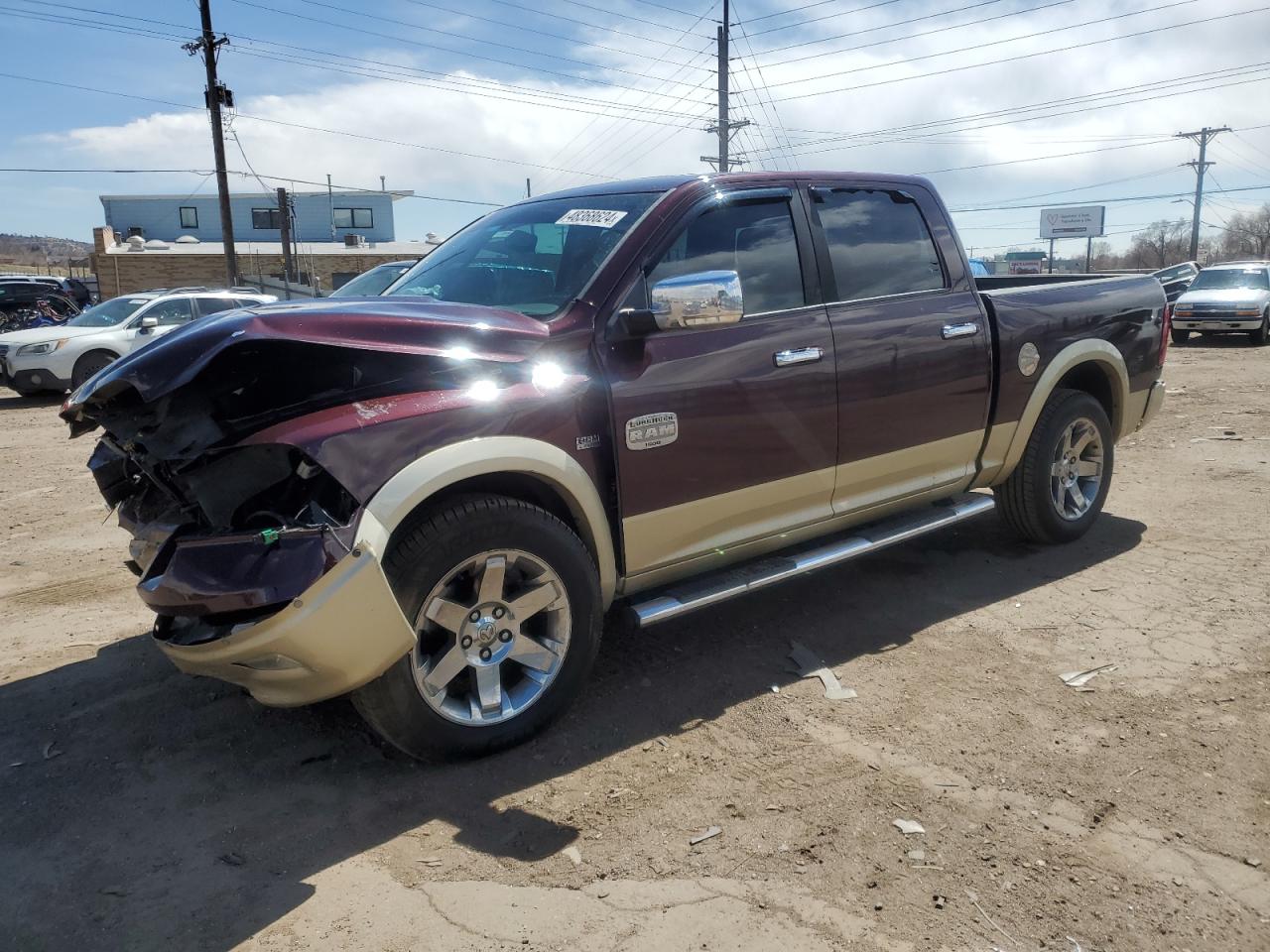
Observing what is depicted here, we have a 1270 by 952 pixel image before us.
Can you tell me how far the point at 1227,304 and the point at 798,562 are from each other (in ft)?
65.0

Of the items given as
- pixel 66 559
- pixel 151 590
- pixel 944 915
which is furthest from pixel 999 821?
pixel 66 559

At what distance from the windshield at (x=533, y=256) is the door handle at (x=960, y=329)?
5.48 feet

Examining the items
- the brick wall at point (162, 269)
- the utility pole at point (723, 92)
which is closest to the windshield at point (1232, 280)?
the utility pole at point (723, 92)

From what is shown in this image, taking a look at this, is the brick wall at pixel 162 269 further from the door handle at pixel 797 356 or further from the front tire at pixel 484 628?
the front tire at pixel 484 628

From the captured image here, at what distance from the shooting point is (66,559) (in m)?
5.72

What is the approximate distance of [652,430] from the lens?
3512 mm

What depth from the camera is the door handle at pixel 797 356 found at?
389 cm

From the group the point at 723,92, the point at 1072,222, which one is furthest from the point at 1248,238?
the point at 723,92

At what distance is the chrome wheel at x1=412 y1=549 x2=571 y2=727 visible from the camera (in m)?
3.12

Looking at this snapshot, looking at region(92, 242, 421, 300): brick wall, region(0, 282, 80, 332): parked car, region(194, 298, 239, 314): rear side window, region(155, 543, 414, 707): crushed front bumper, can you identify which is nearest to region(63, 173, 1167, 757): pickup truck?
region(155, 543, 414, 707): crushed front bumper

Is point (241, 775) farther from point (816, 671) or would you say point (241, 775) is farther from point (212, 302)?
point (212, 302)

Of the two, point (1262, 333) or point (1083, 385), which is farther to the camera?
point (1262, 333)

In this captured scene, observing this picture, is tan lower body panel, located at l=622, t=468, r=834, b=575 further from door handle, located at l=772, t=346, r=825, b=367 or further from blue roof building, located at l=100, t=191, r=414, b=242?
blue roof building, located at l=100, t=191, r=414, b=242

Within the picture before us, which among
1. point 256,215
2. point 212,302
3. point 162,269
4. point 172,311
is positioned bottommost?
point 172,311
